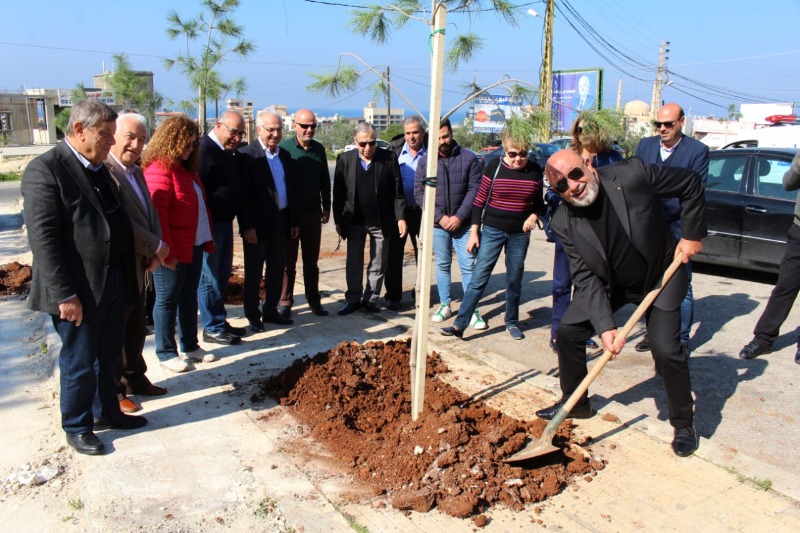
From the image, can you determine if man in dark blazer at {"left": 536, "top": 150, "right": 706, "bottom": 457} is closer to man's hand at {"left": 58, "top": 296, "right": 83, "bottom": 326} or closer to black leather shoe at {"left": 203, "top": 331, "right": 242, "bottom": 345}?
man's hand at {"left": 58, "top": 296, "right": 83, "bottom": 326}

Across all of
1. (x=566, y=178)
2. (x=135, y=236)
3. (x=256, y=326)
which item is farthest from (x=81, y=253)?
(x=566, y=178)

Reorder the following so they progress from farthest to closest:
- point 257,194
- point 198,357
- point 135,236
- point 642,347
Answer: point 642,347 → point 257,194 → point 198,357 → point 135,236

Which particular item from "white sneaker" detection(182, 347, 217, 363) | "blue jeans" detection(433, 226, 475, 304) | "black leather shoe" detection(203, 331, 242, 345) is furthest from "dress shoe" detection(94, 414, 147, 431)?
"blue jeans" detection(433, 226, 475, 304)

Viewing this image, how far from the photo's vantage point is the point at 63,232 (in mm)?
3377

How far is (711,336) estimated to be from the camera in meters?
6.08

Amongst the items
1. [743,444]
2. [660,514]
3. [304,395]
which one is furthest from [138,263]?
[743,444]

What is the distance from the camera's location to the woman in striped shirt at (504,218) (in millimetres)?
5613

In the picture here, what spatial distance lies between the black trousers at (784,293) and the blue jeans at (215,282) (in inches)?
181

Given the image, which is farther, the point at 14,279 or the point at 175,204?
the point at 14,279

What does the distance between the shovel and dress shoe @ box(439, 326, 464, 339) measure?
2106 mm

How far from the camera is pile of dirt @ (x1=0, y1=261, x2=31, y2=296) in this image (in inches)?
281

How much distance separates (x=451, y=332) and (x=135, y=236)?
2880 mm

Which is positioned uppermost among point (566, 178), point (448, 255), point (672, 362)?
point (566, 178)

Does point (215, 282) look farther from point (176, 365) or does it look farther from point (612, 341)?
point (612, 341)
